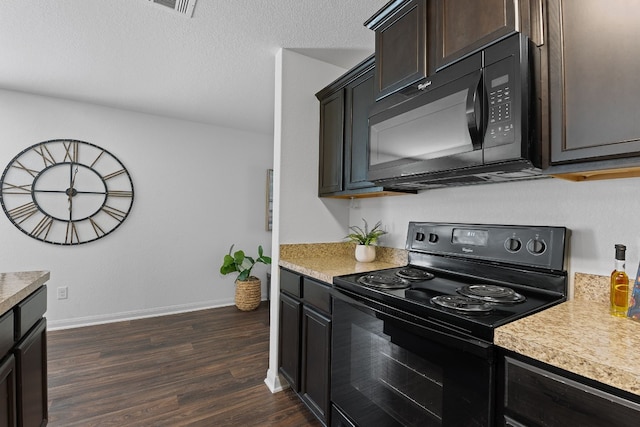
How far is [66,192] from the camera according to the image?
329 cm

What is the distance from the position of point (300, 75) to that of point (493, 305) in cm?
203

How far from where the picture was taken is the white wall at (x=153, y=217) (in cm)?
319

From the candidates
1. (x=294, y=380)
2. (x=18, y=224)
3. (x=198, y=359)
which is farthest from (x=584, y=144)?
(x=18, y=224)

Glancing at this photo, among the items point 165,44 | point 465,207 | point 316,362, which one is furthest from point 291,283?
point 165,44

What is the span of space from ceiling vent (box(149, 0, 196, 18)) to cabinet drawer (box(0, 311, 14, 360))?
1.77 m

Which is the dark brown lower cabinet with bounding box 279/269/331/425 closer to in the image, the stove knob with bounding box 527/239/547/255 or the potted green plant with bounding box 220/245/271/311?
the stove knob with bounding box 527/239/547/255

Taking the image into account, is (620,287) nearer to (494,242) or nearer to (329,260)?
(494,242)

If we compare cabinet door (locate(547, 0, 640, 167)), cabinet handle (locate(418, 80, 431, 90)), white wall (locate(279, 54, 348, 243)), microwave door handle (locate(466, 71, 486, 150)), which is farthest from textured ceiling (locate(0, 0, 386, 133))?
cabinet door (locate(547, 0, 640, 167))

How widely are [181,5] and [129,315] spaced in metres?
3.28

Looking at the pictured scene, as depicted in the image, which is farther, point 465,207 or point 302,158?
point 302,158

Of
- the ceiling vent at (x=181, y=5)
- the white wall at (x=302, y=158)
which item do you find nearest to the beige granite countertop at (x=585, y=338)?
the white wall at (x=302, y=158)

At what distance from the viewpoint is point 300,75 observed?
238 cm

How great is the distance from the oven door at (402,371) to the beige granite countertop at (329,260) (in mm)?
277

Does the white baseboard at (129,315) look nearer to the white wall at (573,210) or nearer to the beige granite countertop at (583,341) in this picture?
the white wall at (573,210)
